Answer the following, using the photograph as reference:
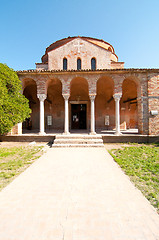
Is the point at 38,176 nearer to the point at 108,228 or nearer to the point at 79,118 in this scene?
the point at 108,228

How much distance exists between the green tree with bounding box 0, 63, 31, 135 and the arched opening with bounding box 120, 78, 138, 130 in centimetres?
1039

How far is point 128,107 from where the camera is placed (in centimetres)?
1437

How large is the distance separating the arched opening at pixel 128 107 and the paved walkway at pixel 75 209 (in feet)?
36.8

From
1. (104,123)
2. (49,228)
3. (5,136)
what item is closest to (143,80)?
(104,123)

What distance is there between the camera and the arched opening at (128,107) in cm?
1293

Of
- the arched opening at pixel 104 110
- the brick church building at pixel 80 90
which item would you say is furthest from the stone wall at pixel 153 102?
the arched opening at pixel 104 110

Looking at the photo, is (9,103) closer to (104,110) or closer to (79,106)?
(79,106)

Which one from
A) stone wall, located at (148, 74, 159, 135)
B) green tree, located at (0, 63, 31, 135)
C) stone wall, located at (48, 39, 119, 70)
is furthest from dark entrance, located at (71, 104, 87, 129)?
stone wall, located at (148, 74, 159, 135)

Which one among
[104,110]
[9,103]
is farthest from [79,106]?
[9,103]

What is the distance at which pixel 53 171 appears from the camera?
398 centimetres

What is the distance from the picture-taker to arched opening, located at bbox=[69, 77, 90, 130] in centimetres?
1350

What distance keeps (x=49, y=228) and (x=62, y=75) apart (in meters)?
9.05

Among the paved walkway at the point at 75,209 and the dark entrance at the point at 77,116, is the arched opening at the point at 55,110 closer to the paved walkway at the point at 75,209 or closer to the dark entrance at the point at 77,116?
the dark entrance at the point at 77,116

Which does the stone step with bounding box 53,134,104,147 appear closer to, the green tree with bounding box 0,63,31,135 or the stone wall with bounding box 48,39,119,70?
the green tree with bounding box 0,63,31,135
